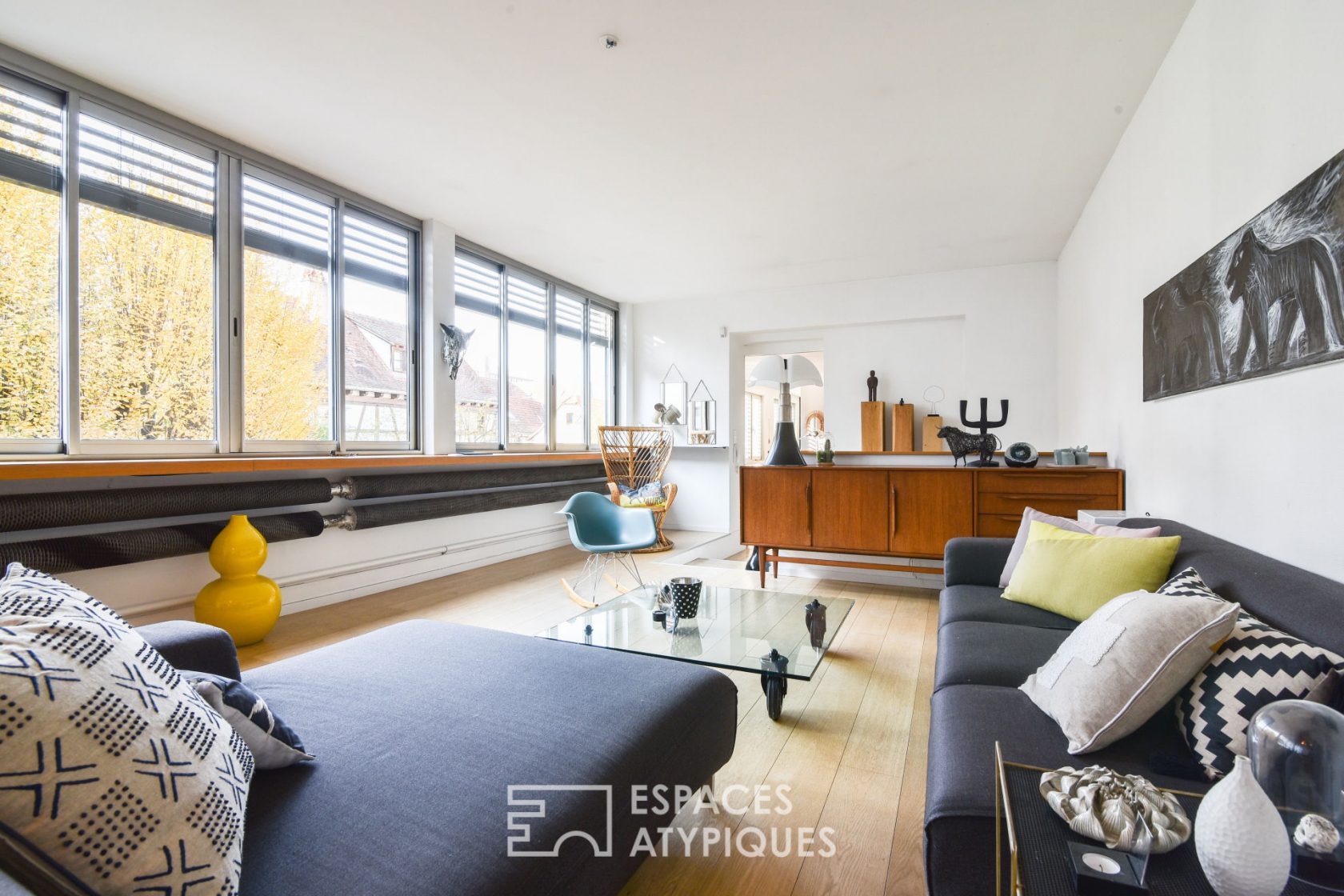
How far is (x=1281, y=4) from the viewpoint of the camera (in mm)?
1670

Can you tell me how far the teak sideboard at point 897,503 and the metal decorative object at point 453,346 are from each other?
2.37 meters

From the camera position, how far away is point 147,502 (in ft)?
9.57

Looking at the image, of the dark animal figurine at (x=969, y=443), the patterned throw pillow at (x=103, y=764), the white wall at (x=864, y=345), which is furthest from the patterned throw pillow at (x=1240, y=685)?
the white wall at (x=864, y=345)

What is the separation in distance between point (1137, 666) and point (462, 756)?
52.2 inches

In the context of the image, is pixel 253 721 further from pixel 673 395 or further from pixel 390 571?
pixel 673 395

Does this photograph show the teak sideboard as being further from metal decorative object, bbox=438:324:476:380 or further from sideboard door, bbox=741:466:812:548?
metal decorative object, bbox=438:324:476:380

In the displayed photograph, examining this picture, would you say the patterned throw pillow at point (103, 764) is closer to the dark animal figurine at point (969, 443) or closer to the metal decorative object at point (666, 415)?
the dark animal figurine at point (969, 443)

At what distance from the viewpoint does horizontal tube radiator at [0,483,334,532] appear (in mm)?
2557

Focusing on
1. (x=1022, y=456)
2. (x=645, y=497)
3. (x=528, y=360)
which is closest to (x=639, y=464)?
(x=645, y=497)

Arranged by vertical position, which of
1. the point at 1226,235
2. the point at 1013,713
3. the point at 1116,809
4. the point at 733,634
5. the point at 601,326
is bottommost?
the point at 733,634

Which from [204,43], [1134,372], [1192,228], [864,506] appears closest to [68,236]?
[204,43]

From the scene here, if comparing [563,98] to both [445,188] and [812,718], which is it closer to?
[445,188]

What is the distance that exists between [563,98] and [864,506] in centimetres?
299

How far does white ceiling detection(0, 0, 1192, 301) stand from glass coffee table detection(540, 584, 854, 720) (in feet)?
7.84
